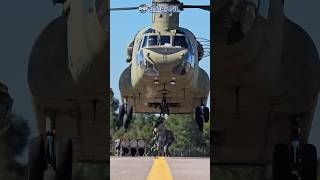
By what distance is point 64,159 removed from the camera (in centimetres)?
631

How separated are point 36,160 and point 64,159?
43 cm

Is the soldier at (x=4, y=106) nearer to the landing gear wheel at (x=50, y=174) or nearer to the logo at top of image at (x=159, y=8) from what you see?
the landing gear wheel at (x=50, y=174)

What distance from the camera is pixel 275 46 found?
6250 mm

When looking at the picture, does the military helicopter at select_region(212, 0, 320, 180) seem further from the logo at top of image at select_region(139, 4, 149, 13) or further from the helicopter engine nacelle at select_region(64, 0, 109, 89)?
the logo at top of image at select_region(139, 4, 149, 13)

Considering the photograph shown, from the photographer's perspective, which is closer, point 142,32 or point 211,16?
point 211,16

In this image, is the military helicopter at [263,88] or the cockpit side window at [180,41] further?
the cockpit side window at [180,41]

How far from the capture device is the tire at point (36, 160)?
19.2ft

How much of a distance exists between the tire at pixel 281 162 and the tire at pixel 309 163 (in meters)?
0.17

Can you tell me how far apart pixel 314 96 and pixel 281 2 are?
33.4 inches

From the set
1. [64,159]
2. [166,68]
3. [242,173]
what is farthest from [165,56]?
[64,159]

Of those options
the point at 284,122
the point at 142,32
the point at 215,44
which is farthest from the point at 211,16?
the point at 142,32

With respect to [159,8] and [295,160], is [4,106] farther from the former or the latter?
[159,8]

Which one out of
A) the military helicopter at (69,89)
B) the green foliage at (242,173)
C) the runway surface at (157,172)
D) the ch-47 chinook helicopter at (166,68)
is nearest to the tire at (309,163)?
the green foliage at (242,173)

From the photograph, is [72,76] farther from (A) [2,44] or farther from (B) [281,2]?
(B) [281,2]
